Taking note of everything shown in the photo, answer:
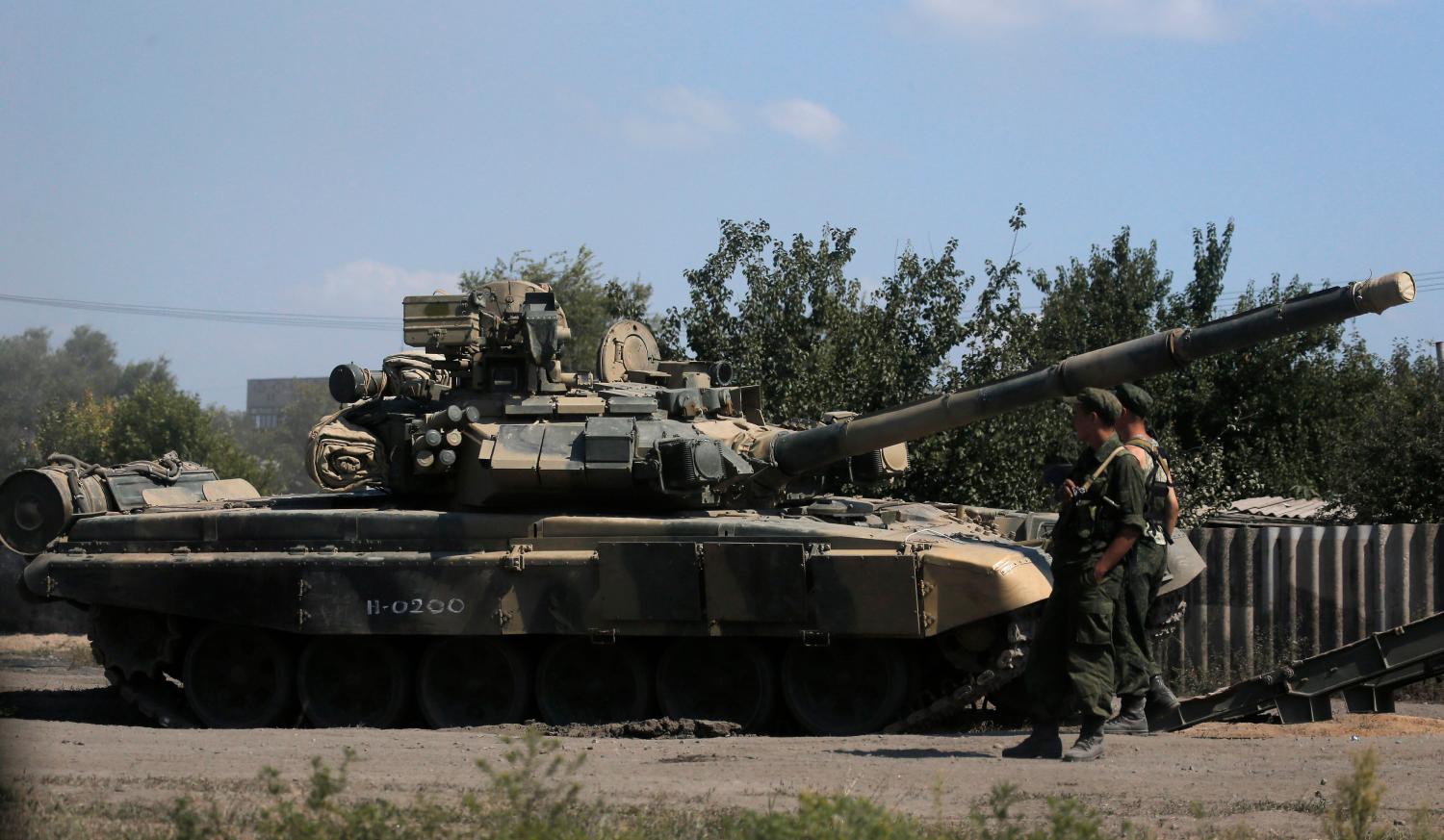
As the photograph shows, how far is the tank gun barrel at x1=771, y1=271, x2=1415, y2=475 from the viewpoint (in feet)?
33.7

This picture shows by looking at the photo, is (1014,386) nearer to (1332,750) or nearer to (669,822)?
(1332,750)

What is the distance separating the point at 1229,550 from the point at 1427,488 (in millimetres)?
6760

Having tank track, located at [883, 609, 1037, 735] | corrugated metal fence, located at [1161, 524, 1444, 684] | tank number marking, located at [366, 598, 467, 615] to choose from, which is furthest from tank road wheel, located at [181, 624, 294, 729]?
corrugated metal fence, located at [1161, 524, 1444, 684]

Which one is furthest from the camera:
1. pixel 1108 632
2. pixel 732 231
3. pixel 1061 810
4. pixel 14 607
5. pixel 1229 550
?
pixel 14 607

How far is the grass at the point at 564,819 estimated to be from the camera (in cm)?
575

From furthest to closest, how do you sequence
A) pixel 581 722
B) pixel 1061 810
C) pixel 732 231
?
pixel 732 231, pixel 581 722, pixel 1061 810

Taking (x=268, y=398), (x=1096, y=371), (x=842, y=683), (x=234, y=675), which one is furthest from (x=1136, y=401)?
(x=268, y=398)

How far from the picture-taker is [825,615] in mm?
11375

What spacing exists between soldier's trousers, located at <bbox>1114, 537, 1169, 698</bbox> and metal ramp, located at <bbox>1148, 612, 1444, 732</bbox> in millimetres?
1249

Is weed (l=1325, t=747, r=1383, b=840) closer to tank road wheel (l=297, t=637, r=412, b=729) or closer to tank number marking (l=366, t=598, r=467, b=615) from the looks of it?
tank number marking (l=366, t=598, r=467, b=615)

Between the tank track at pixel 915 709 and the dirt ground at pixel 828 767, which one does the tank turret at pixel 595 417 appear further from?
the dirt ground at pixel 828 767

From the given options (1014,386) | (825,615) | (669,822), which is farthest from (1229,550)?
(669,822)

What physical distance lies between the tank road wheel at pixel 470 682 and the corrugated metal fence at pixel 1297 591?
262 inches

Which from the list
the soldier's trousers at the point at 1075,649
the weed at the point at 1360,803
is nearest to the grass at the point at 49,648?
the soldier's trousers at the point at 1075,649
